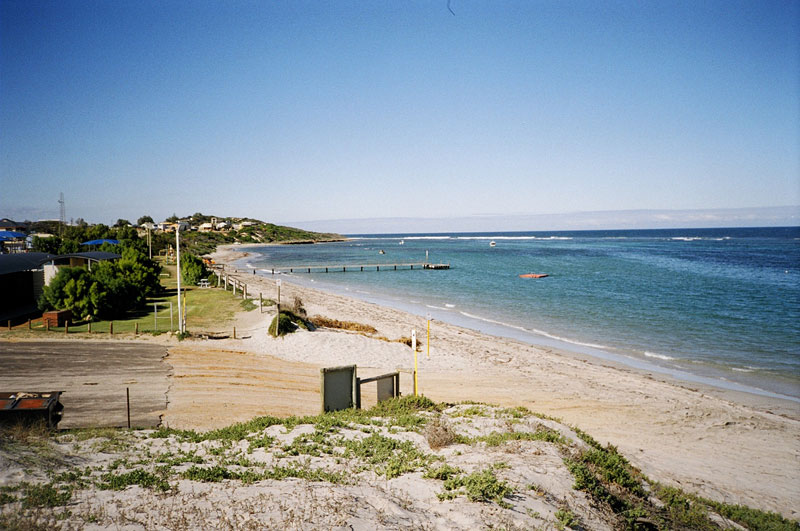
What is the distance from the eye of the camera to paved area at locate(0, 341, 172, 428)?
1230cm

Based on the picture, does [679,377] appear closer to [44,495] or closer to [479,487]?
[479,487]

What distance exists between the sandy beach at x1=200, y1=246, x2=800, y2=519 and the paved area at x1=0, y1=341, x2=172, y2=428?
2.31m

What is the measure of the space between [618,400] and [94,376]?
1854 cm

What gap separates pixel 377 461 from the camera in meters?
7.93

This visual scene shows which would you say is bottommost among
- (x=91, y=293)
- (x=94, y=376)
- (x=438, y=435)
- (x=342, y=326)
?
(x=342, y=326)

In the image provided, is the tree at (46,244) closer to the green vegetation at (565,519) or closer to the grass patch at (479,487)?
the grass patch at (479,487)

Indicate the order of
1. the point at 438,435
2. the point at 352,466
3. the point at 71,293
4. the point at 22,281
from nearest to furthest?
the point at 352,466 < the point at 438,435 < the point at 71,293 < the point at 22,281

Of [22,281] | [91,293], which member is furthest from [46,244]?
[91,293]

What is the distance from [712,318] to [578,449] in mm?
28107

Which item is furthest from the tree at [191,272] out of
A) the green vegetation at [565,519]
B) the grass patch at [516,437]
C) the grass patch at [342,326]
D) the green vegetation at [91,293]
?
the green vegetation at [565,519]

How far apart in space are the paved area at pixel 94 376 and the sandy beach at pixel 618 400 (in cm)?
231

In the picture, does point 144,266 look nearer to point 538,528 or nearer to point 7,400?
point 7,400

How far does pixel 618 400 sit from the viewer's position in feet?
52.9

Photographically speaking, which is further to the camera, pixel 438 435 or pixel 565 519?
pixel 438 435
